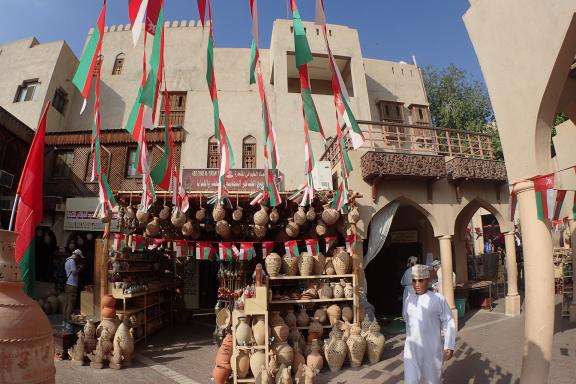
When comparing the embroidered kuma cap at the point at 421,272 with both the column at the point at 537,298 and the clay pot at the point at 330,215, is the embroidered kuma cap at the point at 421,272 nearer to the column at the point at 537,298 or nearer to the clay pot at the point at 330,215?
the column at the point at 537,298

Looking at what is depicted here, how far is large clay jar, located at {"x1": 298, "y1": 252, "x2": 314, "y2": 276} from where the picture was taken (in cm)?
700

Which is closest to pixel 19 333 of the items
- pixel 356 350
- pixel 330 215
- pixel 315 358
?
pixel 315 358

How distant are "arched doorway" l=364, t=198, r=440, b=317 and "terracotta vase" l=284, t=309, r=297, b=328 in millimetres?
5954

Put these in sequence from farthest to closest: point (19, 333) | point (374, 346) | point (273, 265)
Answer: point (273, 265) < point (374, 346) < point (19, 333)

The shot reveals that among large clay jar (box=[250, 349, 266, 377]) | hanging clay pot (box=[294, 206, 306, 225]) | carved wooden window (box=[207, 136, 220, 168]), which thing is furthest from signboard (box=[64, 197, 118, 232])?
large clay jar (box=[250, 349, 266, 377])

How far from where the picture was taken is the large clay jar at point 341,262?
719 centimetres

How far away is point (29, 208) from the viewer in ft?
15.4

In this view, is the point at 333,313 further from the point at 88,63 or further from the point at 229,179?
the point at 229,179

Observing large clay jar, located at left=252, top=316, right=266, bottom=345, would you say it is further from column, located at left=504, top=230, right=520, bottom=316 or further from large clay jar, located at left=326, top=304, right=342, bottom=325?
column, located at left=504, top=230, right=520, bottom=316

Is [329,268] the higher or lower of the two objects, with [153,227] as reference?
lower

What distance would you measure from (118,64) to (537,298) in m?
19.7

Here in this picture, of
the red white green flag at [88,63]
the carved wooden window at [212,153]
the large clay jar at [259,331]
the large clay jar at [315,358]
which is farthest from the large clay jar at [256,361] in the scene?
the carved wooden window at [212,153]

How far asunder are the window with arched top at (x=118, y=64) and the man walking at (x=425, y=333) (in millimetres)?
18411

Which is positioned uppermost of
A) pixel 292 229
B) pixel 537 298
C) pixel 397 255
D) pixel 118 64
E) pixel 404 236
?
pixel 118 64
